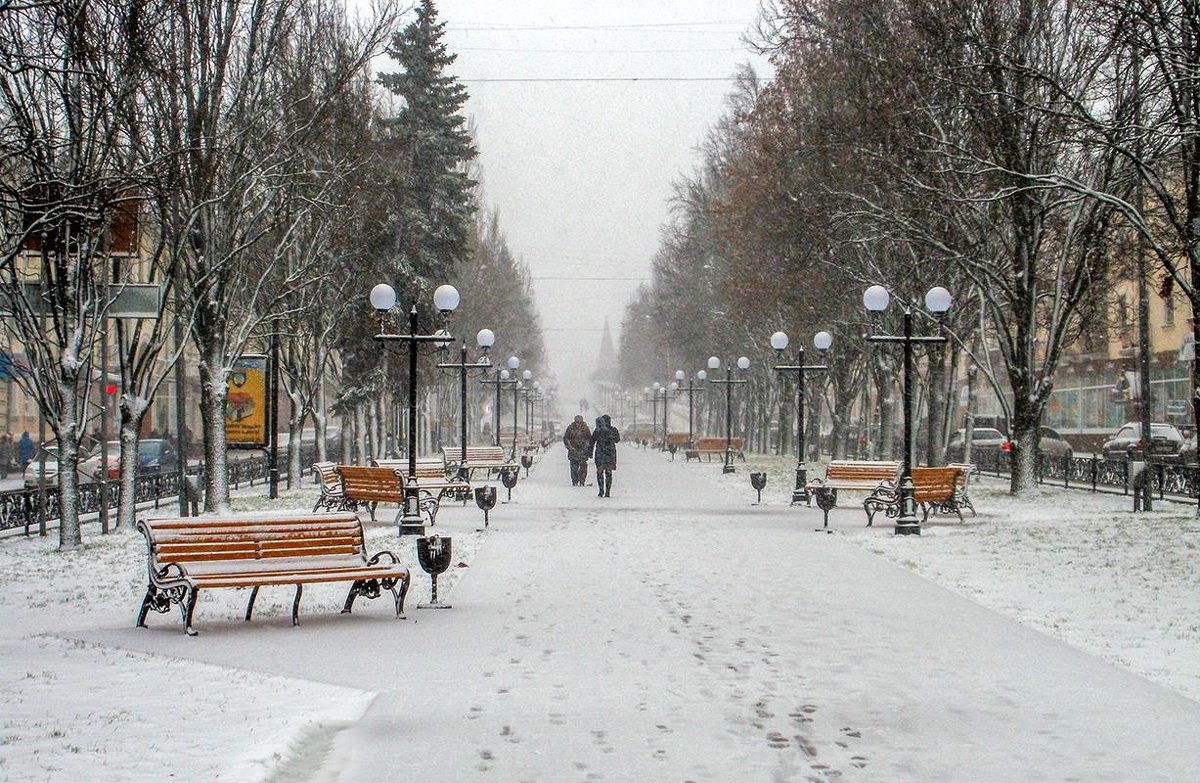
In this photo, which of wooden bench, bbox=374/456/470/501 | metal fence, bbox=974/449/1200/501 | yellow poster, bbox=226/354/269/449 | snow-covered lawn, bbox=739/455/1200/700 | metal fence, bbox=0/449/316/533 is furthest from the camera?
yellow poster, bbox=226/354/269/449

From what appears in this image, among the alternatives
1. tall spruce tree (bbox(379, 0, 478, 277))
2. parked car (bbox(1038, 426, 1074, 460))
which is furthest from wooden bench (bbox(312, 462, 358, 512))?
parked car (bbox(1038, 426, 1074, 460))

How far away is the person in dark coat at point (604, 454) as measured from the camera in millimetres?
29359

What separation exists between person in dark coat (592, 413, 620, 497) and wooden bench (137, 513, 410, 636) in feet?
57.0

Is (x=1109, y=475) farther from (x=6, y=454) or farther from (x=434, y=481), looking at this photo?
(x=6, y=454)

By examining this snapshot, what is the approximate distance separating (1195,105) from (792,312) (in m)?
21.1

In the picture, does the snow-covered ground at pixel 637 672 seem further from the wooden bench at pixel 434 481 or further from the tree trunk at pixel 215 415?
the wooden bench at pixel 434 481

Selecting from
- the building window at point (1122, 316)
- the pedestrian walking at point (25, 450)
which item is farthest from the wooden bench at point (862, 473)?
the pedestrian walking at point (25, 450)

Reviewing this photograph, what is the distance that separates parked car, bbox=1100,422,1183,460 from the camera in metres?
45.1

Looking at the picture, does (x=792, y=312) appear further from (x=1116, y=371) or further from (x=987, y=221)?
(x=1116, y=371)

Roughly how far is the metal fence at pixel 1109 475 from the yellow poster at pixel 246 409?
53.3ft

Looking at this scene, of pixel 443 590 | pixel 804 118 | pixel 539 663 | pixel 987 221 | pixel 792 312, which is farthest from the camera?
pixel 792 312

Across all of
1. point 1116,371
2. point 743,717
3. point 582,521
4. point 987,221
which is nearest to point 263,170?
point 582,521

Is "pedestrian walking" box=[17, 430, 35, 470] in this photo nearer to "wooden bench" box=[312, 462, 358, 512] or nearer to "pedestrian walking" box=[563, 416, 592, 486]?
"pedestrian walking" box=[563, 416, 592, 486]

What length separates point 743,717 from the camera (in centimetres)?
745
